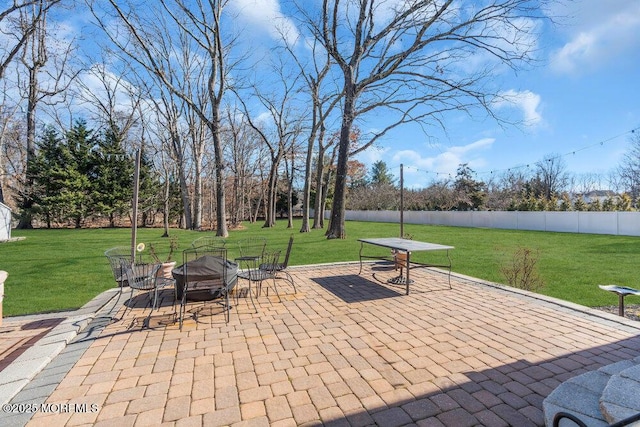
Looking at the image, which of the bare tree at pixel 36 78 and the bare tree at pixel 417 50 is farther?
the bare tree at pixel 36 78

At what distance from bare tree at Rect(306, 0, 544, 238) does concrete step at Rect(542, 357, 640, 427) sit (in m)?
10.2

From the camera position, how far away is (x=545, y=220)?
60.1 ft

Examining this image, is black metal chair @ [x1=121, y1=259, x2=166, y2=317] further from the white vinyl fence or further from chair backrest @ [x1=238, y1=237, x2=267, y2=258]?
the white vinyl fence

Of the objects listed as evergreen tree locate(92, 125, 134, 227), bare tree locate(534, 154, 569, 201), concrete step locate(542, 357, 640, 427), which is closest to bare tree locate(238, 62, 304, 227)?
evergreen tree locate(92, 125, 134, 227)

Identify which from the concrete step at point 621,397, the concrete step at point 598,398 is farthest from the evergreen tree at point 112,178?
the concrete step at point 621,397

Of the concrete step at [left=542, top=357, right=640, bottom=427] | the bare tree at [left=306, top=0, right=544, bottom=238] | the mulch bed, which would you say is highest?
the bare tree at [left=306, top=0, right=544, bottom=238]

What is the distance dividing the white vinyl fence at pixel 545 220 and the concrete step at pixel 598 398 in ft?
58.9

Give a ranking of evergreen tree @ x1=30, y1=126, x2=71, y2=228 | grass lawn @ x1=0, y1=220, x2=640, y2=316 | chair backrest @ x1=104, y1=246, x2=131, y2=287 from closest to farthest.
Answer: chair backrest @ x1=104, y1=246, x2=131, y2=287, grass lawn @ x1=0, y1=220, x2=640, y2=316, evergreen tree @ x1=30, y1=126, x2=71, y2=228

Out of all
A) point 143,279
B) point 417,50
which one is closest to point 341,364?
point 143,279

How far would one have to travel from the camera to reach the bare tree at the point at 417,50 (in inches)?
382

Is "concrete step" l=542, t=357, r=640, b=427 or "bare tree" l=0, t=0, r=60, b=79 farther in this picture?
"bare tree" l=0, t=0, r=60, b=79

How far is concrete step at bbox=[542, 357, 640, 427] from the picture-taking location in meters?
1.53

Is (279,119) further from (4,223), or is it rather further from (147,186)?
(4,223)

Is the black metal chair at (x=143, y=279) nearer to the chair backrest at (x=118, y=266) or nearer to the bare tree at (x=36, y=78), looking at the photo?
the chair backrest at (x=118, y=266)
